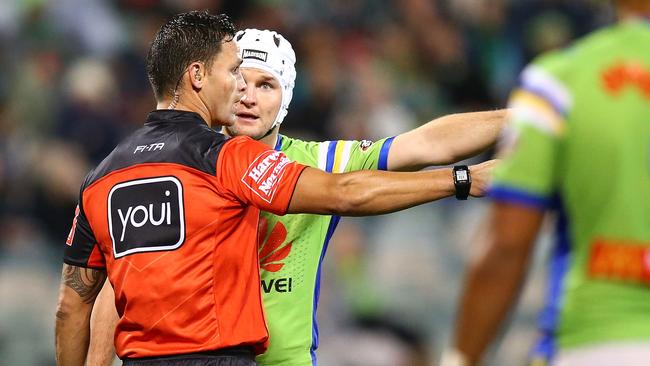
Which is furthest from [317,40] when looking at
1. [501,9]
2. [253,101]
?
[253,101]

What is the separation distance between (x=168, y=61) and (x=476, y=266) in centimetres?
228

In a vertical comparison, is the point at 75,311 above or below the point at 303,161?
below

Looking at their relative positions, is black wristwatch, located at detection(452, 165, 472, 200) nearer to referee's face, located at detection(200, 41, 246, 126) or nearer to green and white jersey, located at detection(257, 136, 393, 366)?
green and white jersey, located at detection(257, 136, 393, 366)

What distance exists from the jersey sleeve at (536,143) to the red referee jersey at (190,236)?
1.55 meters

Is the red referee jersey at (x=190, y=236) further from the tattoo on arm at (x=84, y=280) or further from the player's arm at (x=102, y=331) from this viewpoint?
the player's arm at (x=102, y=331)

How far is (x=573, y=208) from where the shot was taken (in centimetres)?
294

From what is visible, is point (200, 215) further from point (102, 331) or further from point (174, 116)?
point (102, 331)

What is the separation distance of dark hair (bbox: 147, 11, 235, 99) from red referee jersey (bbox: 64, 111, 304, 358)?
373 mm

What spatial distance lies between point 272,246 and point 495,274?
2.32m

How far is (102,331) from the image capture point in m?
5.11

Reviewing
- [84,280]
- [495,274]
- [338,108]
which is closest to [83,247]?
[84,280]

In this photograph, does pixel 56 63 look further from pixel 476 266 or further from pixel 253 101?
pixel 476 266

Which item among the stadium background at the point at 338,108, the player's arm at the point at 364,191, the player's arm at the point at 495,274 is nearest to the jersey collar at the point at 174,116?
the player's arm at the point at 364,191

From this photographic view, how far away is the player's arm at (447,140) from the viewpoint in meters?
4.90
